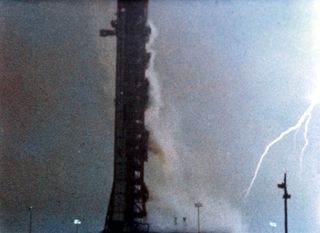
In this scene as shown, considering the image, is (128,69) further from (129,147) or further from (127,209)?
(127,209)

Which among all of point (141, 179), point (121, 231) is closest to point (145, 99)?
point (141, 179)

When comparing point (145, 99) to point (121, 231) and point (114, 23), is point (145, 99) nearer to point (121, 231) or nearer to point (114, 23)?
point (114, 23)

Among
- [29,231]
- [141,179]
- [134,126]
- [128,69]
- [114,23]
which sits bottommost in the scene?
[29,231]

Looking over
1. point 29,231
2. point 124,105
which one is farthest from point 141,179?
point 29,231

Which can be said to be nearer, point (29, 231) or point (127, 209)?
point (127, 209)

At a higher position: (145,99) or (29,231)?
(145,99)

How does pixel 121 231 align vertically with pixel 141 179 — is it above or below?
below
